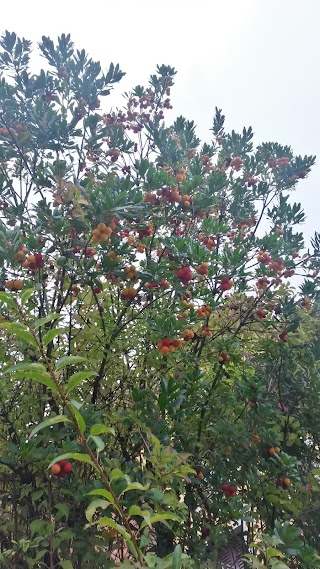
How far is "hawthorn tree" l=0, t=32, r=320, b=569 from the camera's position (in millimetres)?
1818

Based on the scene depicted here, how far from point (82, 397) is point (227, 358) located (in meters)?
0.77

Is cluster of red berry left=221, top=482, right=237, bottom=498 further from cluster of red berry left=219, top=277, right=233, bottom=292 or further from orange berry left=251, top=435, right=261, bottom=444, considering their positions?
cluster of red berry left=219, top=277, right=233, bottom=292

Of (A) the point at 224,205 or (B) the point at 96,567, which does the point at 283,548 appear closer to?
(B) the point at 96,567

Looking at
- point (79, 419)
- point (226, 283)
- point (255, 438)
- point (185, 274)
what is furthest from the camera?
point (226, 283)

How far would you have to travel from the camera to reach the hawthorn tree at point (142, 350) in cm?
182

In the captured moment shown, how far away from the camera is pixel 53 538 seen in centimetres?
168

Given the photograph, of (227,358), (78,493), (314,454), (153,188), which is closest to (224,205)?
(153,188)

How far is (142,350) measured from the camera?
220 cm

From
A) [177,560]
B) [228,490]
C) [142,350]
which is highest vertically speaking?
[142,350]

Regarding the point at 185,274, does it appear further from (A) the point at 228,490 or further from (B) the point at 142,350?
(A) the point at 228,490

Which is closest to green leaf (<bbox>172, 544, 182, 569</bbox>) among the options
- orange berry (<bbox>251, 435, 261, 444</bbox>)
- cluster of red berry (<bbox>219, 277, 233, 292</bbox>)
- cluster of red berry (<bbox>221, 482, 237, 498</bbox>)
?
cluster of red berry (<bbox>221, 482, 237, 498</bbox>)

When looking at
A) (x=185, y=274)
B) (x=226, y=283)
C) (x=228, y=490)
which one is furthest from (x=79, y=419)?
(x=226, y=283)

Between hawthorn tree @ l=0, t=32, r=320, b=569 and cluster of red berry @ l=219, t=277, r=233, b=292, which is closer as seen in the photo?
hawthorn tree @ l=0, t=32, r=320, b=569

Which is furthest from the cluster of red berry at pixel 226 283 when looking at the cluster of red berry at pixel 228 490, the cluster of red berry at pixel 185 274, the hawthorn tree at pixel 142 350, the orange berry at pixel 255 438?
the cluster of red berry at pixel 228 490
